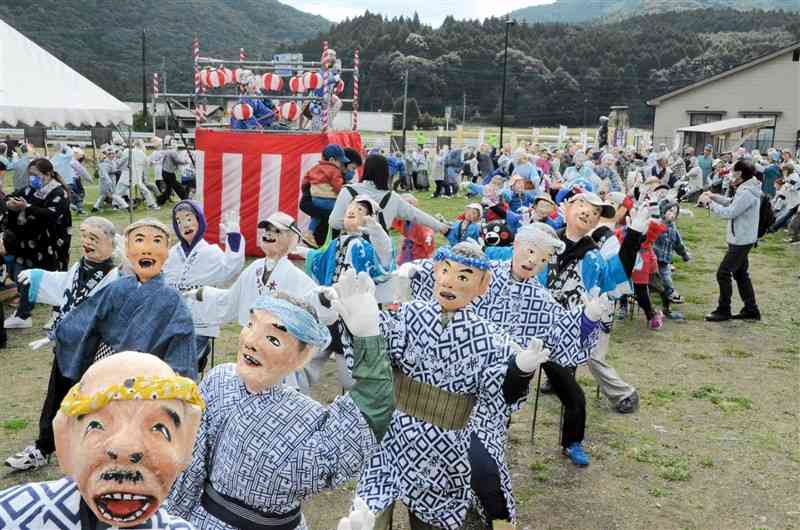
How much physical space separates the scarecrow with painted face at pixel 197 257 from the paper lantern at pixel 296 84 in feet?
22.5

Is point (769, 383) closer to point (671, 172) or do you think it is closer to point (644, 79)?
point (671, 172)

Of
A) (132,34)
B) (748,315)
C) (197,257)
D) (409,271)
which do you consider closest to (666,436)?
(409,271)

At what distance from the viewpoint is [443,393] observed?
3375 millimetres

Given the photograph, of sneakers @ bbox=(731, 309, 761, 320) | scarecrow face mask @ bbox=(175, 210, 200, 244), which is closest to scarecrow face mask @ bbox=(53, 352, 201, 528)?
scarecrow face mask @ bbox=(175, 210, 200, 244)

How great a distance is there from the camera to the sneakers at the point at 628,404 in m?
6.26

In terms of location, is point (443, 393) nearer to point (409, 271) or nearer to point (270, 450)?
point (270, 450)

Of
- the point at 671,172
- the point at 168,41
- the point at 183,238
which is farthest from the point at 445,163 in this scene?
the point at 168,41

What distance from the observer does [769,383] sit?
7234mm

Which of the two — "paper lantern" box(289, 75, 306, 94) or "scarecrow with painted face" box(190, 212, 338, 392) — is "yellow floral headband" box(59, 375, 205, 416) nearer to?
"scarecrow with painted face" box(190, 212, 338, 392)

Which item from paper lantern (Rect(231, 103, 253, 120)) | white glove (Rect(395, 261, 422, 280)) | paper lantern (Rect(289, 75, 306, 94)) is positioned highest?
paper lantern (Rect(289, 75, 306, 94))

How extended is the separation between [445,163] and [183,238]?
16.5 metres

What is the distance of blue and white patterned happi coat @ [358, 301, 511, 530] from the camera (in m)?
3.33

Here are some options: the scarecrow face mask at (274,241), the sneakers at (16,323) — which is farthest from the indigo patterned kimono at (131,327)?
the sneakers at (16,323)

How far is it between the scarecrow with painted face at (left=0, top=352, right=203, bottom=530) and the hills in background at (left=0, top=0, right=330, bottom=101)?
55.6 m
